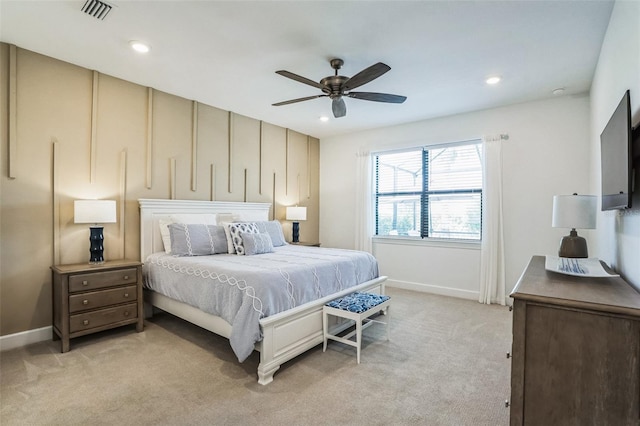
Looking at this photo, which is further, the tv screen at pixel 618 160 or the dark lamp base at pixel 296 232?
the dark lamp base at pixel 296 232

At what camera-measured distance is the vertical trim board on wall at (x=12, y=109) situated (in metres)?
2.83

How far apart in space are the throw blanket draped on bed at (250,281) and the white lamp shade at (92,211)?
2.20 feet

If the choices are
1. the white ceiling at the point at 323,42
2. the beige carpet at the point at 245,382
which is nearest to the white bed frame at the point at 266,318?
the beige carpet at the point at 245,382

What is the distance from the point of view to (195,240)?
11.6 feet

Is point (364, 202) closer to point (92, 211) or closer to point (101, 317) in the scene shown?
point (92, 211)

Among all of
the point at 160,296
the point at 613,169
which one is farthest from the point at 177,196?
the point at 613,169

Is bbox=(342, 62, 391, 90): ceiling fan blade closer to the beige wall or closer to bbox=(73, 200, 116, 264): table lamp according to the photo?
the beige wall

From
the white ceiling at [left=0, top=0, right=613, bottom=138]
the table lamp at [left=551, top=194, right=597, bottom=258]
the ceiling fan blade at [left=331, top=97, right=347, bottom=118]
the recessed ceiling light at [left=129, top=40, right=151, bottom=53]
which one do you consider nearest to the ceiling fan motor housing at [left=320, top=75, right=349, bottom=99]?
the ceiling fan blade at [left=331, top=97, right=347, bottom=118]

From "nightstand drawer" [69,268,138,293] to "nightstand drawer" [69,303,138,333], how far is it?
23cm

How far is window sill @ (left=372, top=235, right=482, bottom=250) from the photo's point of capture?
15.3ft

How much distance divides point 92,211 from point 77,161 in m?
0.65

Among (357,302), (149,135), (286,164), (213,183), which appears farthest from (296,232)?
(357,302)

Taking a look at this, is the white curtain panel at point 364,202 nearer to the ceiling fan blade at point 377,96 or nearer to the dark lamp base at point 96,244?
the ceiling fan blade at point 377,96

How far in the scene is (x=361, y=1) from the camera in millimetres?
2219
